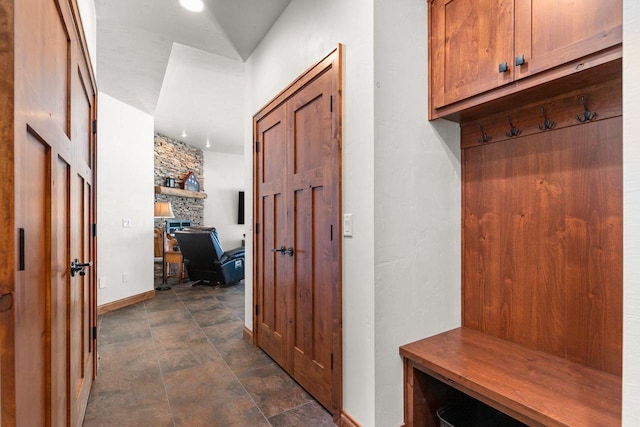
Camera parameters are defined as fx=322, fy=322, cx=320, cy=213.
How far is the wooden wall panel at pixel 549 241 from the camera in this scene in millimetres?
1363

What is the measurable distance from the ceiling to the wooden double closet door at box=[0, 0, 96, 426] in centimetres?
90

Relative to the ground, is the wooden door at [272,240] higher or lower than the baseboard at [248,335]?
higher

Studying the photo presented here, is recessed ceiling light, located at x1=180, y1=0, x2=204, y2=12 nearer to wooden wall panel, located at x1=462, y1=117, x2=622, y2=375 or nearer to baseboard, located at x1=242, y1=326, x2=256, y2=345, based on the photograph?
wooden wall panel, located at x1=462, y1=117, x2=622, y2=375

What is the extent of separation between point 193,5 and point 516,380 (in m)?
2.95

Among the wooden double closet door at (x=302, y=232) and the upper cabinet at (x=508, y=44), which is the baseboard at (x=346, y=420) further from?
the upper cabinet at (x=508, y=44)

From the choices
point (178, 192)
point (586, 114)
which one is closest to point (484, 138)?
point (586, 114)

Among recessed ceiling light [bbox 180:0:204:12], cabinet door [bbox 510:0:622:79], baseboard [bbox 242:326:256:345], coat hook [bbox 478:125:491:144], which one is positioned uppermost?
recessed ceiling light [bbox 180:0:204:12]

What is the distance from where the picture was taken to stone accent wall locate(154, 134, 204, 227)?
6422 mm

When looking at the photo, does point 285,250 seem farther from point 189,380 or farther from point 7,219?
point 7,219

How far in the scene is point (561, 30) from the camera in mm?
1275

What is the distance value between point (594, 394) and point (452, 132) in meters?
1.37

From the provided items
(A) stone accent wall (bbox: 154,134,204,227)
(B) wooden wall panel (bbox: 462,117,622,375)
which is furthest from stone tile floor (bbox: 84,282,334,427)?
(A) stone accent wall (bbox: 154,134,204,227)

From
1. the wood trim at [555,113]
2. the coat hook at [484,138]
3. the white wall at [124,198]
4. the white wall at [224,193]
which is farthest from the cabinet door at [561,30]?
the white wall at [224,193]

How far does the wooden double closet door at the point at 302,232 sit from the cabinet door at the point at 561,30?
0.87m
